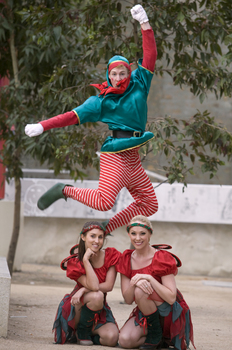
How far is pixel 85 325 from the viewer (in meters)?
3.13

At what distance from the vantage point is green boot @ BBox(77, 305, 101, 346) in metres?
3.11

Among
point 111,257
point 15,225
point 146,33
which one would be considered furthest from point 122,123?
point 15,225

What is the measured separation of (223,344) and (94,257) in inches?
46.2

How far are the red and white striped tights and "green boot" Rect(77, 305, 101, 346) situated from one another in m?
0.54

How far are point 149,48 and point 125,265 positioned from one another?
1.35 meters

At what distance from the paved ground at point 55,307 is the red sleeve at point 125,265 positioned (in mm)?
481

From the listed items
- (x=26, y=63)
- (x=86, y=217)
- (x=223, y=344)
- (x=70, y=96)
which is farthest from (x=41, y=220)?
(x=223, y=344)

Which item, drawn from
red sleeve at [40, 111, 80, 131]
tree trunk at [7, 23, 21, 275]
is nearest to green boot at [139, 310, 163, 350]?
red sleeve at [40, 111, 80, 131]

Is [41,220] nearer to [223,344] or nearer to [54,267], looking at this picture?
[54,267]

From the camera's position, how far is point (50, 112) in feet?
18.8

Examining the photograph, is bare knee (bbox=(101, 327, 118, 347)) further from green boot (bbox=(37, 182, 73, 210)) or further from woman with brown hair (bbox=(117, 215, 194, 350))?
green boot (bbox=(37, 182, 73, 210))

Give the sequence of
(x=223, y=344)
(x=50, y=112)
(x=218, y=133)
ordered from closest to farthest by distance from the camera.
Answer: (x=223, y=344) < (x=218, y=133) < (x=50, y=112)

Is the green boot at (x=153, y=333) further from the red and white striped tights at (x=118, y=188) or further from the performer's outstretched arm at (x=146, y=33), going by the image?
the performer's outstretched arm at (x=146, y=33)

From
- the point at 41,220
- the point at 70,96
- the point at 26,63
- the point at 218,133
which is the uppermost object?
the point at 26,63
